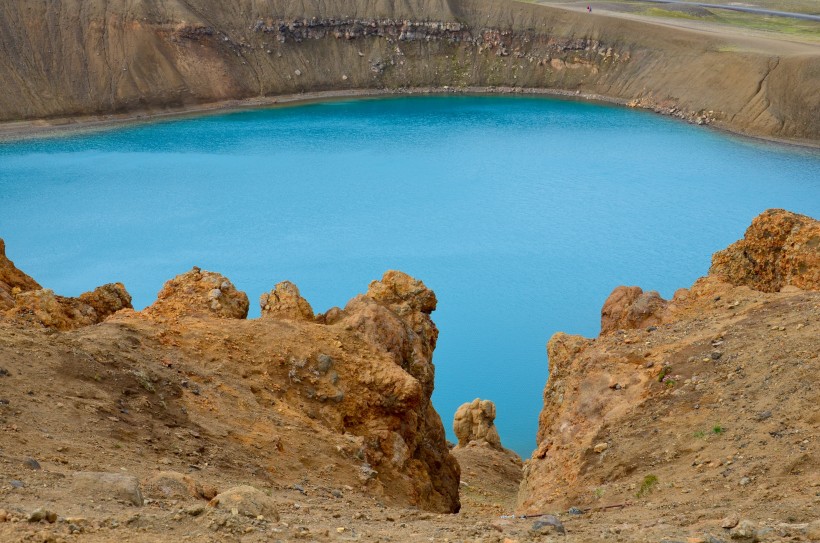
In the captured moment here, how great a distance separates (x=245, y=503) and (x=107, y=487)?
212 centimetres

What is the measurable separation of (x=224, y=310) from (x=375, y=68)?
93926mm

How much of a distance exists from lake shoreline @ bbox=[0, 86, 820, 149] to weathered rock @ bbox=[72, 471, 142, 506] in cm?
8274

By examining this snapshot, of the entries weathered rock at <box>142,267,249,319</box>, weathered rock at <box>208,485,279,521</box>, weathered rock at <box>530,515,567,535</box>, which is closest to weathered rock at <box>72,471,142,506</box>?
weathered rock at <box>208,485,279,521</box>

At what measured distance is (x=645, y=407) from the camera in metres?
20.9

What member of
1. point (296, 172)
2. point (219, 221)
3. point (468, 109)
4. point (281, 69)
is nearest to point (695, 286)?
point (219, 221)

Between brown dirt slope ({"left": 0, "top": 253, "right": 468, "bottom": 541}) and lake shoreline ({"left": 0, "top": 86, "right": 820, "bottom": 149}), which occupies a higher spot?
lake shoreline ({"left": 0, "top": 86, "right": 820, "bottom": 149})

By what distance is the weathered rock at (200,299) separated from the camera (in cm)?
2408

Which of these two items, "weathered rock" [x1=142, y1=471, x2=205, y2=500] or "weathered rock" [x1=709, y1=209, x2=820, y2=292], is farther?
"weathered rock" [x1=709, y1=209, x2=820, y2=292]

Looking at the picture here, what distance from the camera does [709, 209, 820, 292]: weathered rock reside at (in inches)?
1036

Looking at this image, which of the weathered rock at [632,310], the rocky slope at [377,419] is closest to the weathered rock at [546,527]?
the rocky slope at [377,419]

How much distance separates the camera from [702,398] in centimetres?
2009

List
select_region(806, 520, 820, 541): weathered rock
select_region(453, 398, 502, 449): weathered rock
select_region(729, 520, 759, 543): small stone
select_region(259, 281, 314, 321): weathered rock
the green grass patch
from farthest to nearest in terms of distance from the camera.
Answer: select_region(453, 398, 502, 449): weathered rock → select_region(259, 281, 314, 321): weathered rock → the green grass patch → select_region(729, 520, 759, 543): small stone → select_region(806, 520, 820, 541): weathered rock

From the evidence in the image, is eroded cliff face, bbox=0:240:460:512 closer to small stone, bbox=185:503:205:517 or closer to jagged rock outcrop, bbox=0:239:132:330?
jagged rock outcrop, bbox=0:239:132:330

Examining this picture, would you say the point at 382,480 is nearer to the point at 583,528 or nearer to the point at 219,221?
the point at 583,528
